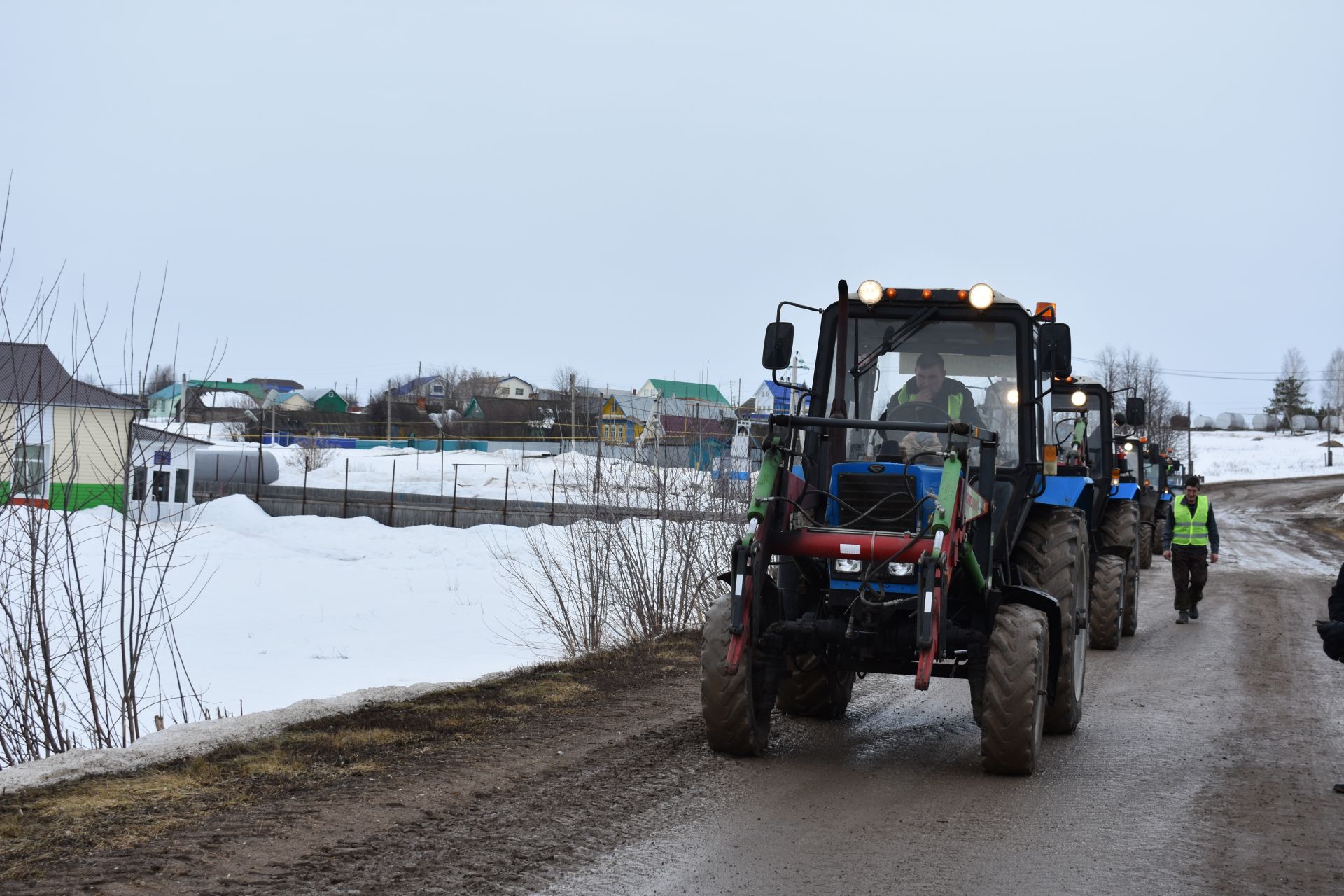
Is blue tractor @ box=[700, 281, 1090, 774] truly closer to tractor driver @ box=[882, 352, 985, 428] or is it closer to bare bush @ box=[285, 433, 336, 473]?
tractor driver @ box=[882, 352, 985, 428]

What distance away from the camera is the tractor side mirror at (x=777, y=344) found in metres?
6.88

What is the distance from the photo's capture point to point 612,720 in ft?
24.9

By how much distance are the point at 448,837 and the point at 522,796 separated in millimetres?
716

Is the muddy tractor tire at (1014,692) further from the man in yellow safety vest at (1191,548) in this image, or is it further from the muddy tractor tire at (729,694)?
the man in yellow safety vest at (1191,548)

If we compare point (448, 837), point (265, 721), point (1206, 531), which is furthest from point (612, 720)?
point (1206, 531)

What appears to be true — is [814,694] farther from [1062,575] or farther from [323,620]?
[323,620]

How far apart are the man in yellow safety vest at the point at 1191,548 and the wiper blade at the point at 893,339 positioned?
8217 millimetres

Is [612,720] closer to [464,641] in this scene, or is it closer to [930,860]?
[930,860]

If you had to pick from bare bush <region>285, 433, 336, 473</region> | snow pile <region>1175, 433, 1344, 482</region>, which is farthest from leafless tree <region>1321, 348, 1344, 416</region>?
bare bush <region>285, 433, 336, 473</region>

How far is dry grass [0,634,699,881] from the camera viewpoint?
4.79 metres

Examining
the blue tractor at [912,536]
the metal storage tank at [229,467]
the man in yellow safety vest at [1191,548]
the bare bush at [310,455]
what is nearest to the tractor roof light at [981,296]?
the blue tractor at [912,536]

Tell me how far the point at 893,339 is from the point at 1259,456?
7518 centimetres

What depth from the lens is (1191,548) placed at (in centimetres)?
1428

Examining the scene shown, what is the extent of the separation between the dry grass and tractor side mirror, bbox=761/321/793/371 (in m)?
2.67
